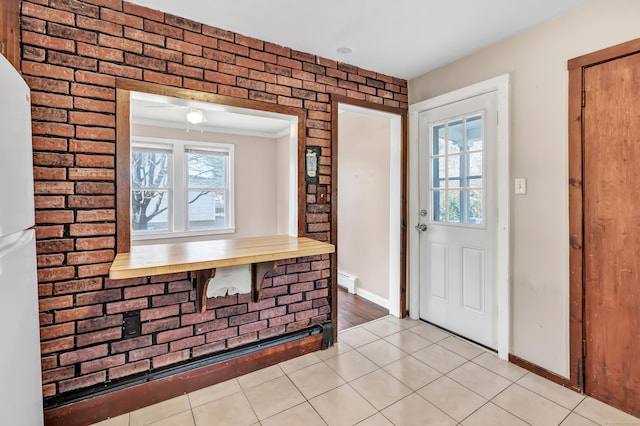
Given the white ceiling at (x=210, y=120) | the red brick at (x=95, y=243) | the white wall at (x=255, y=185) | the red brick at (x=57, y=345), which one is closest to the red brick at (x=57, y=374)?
the red brick at (x=57, y=345)

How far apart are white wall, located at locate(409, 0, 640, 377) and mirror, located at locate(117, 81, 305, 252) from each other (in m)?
2.25

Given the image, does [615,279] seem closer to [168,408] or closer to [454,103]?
[454,103]

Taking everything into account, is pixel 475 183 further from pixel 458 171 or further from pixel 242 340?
pixel 242 340

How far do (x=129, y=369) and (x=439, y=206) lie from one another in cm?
257

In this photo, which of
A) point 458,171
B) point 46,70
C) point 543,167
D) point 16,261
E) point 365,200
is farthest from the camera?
point 365,200

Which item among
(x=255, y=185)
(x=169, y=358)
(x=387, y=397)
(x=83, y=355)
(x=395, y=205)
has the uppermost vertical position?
(x=255, y=185)

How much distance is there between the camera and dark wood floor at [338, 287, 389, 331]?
119 inches

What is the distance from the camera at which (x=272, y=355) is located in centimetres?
223

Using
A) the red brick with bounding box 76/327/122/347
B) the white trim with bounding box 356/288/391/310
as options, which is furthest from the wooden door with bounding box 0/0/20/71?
the white trim with bounding box 356/288/391/310

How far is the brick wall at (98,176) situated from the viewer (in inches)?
62.3

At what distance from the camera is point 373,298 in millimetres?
3557

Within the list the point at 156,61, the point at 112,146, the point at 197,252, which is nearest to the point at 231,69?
the point at 156,61

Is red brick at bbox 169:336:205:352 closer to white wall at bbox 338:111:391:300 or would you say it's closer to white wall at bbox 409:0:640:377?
white wall at bbox 338:111:391:300

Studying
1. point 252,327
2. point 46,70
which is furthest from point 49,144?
point 252,327
